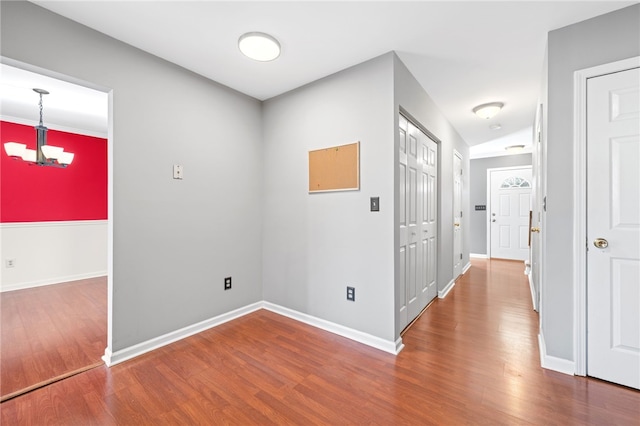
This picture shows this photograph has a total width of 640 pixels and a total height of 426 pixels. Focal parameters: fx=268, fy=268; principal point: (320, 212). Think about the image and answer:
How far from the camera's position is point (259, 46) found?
2.03m

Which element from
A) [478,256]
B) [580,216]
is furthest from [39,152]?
[478,256]

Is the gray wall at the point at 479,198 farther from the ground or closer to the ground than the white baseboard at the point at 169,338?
farther from the ground

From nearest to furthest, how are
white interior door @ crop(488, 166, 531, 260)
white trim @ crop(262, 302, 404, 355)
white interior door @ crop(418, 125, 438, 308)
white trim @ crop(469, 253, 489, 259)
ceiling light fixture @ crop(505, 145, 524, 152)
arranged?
1. white trim @ crop(262, 302, 404, 355)
2. white interior door @ crop(418, 125, 438, 308)
3. ceiling light fixture @ crop(505, 145, 524, 152)
4. white interior door @ crop(488, 166, 531, 260)
5. white trim @ crop(469, 253, 489, 259)

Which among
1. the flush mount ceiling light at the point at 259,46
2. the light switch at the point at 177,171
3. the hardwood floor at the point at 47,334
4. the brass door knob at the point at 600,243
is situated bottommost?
the hardwood floor at the point at 47,334

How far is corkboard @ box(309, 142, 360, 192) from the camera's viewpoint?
2404 mm

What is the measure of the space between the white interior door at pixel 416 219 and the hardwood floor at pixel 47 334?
259cm

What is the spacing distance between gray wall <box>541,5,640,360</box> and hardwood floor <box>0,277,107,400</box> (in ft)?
11.1

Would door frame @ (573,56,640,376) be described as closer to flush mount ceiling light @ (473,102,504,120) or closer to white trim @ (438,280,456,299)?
flush mount ceiling light @ (473,102,504,120)

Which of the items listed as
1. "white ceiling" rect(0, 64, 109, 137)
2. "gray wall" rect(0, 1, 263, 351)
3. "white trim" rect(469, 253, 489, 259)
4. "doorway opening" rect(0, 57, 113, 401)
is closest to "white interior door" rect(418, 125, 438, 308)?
"gray wall" rect(0, 1, 263, 351)

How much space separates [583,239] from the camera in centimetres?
182

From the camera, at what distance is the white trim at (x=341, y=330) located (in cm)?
218

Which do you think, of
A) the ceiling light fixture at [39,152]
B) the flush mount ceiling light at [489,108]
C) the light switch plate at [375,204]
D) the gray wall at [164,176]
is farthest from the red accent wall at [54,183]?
the flush mount ceiling light at [489,108]

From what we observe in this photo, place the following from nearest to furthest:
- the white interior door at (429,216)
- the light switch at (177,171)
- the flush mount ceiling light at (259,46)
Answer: the flush mount ceiling light at (259,46) → the light switch at (177,171) → the white interior door at (429,216)

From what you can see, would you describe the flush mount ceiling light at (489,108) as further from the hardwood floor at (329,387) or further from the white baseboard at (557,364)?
the white baseboard at (557,364)
